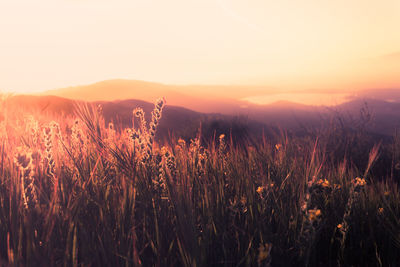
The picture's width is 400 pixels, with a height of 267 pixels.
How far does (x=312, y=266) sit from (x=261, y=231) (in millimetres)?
474

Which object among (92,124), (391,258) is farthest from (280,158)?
(92,124)

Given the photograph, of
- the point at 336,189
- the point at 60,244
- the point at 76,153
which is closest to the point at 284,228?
the point at 336,189

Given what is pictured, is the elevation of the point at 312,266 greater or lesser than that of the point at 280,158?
lesser

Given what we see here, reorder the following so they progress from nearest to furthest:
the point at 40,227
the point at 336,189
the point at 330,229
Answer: the point at 40,227
the point at 330,229
the point at 336,189

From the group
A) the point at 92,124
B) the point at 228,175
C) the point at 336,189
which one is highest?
the point at 92,124

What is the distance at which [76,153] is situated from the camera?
9.41 ft

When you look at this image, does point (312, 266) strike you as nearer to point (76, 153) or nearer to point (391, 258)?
point (391, 258)

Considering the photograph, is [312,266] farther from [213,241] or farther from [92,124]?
[92,124]

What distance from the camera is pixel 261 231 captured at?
5.81 ft

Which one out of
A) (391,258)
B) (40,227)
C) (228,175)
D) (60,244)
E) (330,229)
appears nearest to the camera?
(60,244)

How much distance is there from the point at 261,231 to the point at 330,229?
0.93 metres

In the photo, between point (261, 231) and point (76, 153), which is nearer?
point (261, 231)

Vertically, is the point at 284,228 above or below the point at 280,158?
below

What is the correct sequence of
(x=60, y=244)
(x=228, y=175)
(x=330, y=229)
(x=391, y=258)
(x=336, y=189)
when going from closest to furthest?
(x=60, y=244) → (x=391, y=258) → (x=330, y=229) → (x=228, y=175) → (x=336, y=189)
